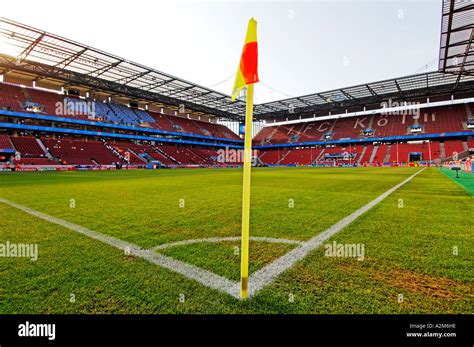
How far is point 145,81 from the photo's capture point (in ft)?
142

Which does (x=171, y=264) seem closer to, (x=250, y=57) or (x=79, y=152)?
(x=250, y=57)

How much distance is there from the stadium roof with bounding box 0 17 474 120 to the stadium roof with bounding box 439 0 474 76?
4.37m

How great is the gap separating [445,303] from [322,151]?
66412mm

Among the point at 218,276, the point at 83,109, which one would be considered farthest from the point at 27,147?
the point at 218,276

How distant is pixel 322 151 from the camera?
64.6 metres

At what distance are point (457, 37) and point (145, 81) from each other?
42.2 metres

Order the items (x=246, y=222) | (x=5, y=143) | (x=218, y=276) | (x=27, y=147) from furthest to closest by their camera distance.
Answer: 1. (x=27, y=147)
2. (x=5, y=143)
3. (x=218, y=276)
4. (x=246, y=222)

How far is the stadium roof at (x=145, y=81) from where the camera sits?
30.6 metres

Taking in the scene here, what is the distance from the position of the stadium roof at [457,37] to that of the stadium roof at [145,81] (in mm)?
4374

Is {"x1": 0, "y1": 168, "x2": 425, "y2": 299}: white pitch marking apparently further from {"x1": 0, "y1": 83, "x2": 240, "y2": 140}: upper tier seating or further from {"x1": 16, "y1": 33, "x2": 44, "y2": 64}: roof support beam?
{"x1": 0, "y1": 83, "x2": 240, "y2": 140}: upper tier seating

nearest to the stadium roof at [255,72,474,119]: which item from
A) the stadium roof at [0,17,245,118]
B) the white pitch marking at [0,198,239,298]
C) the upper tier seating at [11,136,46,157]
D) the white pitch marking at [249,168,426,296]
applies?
the stadium roof at [0,17,245,118]

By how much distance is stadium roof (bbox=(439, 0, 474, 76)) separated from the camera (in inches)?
602

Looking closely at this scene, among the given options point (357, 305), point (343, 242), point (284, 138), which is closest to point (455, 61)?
point (343, 242)
